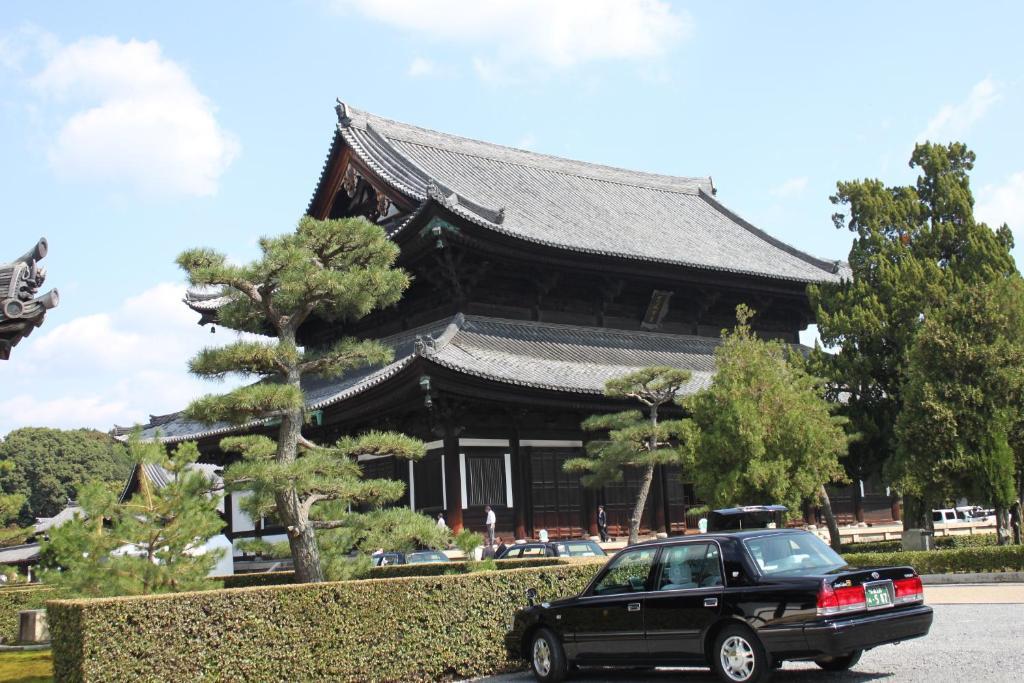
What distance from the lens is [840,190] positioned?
2741 cm

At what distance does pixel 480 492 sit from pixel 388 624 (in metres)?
14.0

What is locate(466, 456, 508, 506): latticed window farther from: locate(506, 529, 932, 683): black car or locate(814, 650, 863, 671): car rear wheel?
locate(814, 650, 863, 671): car rear wheel

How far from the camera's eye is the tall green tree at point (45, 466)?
9569 cm

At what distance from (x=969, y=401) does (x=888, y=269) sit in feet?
17.8

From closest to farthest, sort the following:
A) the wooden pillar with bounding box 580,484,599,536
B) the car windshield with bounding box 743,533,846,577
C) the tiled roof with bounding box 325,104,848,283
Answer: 1. the car windshield with bounding box 743,533,846,577
2. the wooden pillar with bounding box 580,484,599,536
3. the tiled roof with bounding box 325,104,848,283

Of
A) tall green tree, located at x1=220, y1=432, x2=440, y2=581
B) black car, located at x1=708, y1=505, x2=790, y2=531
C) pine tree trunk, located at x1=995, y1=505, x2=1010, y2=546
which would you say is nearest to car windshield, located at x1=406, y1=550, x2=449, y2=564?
black car, located at x1=708, y1=505, x2=790, y2=531

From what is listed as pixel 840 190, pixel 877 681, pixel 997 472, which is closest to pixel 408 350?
pixel 840 190

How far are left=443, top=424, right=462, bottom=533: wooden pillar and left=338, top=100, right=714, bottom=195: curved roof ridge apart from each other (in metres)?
13.0

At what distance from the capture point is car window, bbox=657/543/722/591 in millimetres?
10336

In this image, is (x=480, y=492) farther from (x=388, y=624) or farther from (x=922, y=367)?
(x=388, y=624)

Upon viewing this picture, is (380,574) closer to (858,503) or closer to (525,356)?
(525,356)

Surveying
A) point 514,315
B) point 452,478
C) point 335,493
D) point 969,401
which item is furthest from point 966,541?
point 335,493

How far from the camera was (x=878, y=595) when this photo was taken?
9.66 m

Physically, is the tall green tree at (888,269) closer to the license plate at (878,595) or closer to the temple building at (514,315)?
the temple building at (514,315)
